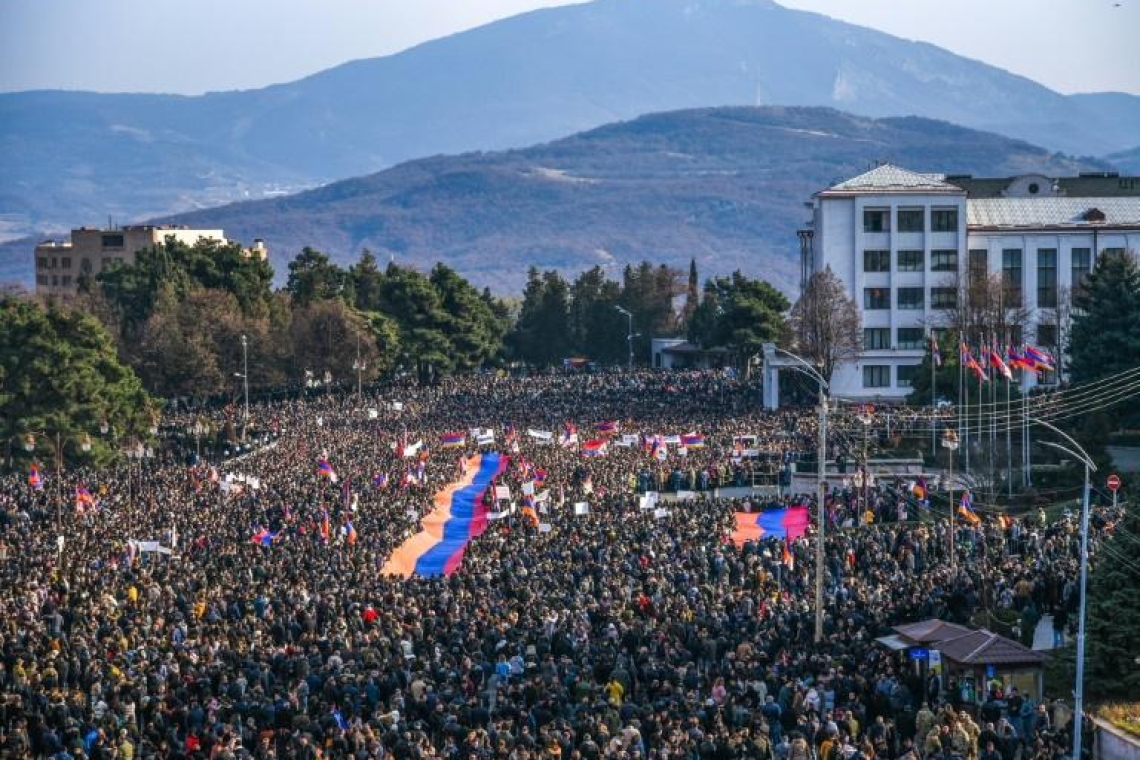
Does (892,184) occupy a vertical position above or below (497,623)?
above

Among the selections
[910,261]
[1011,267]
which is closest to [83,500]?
[910,261]

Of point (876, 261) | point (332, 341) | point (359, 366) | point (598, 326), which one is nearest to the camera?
point (876, 261)

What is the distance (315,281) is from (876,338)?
116ft

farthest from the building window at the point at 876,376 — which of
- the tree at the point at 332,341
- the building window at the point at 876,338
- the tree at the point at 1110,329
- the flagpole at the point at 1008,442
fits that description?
the flagpole at the point at 1008,442

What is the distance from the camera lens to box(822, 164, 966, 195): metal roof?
8644cm

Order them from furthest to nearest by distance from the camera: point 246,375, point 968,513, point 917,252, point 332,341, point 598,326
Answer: point 598,326 < point 332,341 < point 917,252 < point 246,375 < point 968,513

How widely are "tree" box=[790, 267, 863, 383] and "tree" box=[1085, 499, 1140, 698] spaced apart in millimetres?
50684

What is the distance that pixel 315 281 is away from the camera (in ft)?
360

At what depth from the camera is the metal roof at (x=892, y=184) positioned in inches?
3403

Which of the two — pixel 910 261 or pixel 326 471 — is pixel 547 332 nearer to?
pixel 910 261

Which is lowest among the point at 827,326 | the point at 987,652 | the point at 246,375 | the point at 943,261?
the point at 987,652

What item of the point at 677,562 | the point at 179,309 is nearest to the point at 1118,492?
the point at 677,562

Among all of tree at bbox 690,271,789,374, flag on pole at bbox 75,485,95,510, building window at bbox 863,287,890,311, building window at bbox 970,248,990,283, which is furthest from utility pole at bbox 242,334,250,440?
building window at bbox 970,248,990,283

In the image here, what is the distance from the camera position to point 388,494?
51812 millimetres
